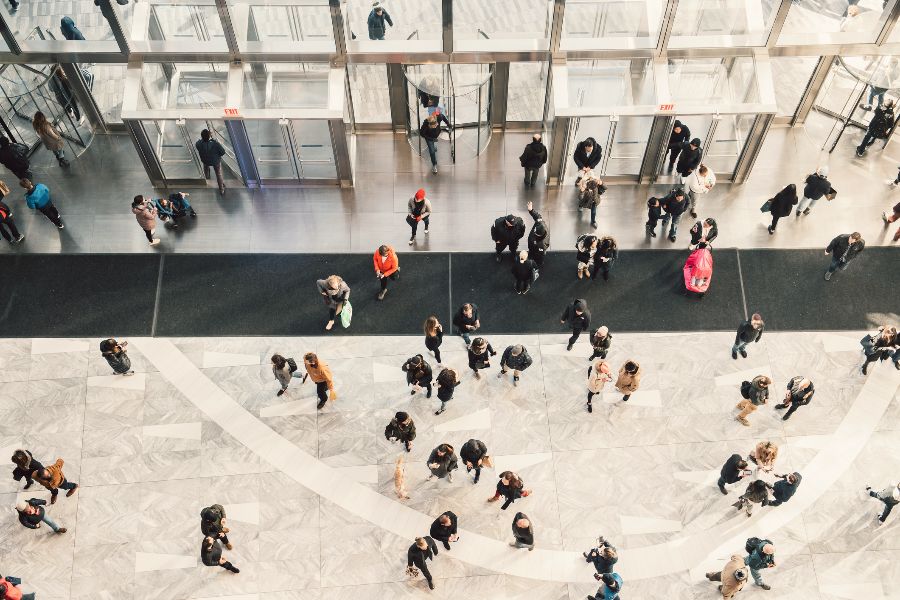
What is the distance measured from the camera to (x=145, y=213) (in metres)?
14.5

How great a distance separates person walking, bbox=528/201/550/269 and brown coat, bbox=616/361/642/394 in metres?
2.57

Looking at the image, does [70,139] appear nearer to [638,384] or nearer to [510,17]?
[510,17]

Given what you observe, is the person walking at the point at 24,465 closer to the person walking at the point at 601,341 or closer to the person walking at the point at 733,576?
the person walking at the point at 601,341

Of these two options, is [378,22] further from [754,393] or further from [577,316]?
[754,393]

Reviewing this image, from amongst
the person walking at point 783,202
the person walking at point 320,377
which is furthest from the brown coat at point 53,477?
the person walking at point 783,202

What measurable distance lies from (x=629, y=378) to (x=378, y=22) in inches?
301

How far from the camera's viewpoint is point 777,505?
41.0ft

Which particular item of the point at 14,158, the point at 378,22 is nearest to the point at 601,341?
the point at 378,22

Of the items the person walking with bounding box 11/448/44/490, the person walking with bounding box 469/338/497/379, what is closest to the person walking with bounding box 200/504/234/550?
the person walking with bounding box 11/448/44/490

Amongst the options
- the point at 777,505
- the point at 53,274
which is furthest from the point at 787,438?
the point at 53,274

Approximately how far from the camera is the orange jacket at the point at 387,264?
45.7 feet

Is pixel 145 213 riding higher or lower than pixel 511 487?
higher

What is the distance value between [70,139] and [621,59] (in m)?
11.0

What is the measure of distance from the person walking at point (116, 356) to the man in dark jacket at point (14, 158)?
4.06 metres
